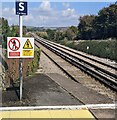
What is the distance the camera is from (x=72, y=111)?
8148 mm

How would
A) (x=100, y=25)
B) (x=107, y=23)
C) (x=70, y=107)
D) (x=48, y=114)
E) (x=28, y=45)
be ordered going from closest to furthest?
(x=48, y=114) → (x=70, y=107) → (x=28, y=45) → (x=107, y=23) → (x=100, y=25)

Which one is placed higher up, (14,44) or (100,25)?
(14,44)

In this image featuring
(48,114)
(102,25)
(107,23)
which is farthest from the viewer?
(102,25)

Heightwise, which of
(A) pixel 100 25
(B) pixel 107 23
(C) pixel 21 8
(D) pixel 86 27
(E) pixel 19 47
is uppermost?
(C) pixel 21 8

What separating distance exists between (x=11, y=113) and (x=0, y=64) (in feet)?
13.3

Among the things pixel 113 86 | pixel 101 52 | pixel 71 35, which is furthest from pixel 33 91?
pixel 71 35

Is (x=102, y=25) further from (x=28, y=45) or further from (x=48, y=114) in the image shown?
(x=48, y=114)

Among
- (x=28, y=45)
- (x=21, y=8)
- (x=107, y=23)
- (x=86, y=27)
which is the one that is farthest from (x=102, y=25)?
(x=21, y=8)

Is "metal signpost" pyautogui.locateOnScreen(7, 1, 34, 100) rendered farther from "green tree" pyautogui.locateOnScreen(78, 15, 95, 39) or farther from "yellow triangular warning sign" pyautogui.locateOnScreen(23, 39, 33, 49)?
"green tree" pyautogui.locateOnScreen(78, 15, 95, 39)

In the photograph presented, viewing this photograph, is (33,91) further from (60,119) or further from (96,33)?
(96,33)

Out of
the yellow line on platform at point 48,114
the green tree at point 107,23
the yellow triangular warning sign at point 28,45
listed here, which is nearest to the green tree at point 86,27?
the green tree at point 107,23

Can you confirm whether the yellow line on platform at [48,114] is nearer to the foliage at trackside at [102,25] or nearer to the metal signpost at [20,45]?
the metal signpost at [20,45]

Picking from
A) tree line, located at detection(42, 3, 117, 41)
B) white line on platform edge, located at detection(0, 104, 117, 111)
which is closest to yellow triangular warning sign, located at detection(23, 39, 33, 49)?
white line on platform edge, located at detection(0, 104, 117, 111)

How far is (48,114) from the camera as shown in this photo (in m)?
7.80
